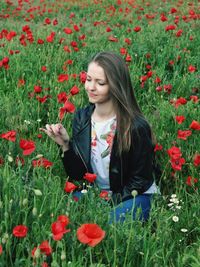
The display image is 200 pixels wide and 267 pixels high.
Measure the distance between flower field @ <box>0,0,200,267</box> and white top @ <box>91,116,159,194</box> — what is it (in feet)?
0.39

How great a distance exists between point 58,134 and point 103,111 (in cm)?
39

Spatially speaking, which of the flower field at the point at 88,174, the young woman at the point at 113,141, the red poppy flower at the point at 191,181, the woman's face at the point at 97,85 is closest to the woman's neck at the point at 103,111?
the young woman at the point at 113,141

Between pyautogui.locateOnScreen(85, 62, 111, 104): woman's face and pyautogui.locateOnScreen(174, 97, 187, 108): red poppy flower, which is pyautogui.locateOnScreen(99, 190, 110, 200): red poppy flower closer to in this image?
pyautogui.locateOnScreen(85, 62, 111, 104): woman's face

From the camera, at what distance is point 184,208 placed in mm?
2967

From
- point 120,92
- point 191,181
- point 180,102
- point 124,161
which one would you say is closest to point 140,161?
point 124,161

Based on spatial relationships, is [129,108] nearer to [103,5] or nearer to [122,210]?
[122,210]

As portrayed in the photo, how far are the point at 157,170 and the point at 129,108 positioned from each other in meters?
0.54

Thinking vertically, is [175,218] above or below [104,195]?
below

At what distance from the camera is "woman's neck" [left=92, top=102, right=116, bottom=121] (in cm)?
318

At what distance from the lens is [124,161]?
122 inches

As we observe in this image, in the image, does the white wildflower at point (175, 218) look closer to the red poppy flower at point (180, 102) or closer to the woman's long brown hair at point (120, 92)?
the woman's long brown hair at point (120, 92)

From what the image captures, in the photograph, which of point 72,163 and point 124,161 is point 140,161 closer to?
point 124,161

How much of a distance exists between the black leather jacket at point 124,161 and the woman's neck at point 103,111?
0.21 ft

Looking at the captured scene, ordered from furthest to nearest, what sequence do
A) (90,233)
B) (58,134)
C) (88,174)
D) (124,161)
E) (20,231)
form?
(124,161) < (58,134) < (88,174) < (20,231) < (90,233)
